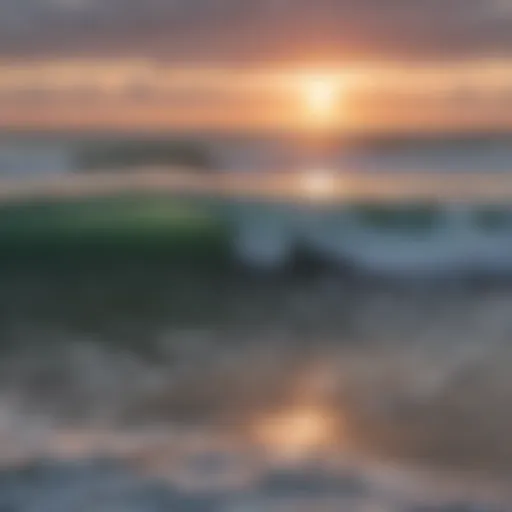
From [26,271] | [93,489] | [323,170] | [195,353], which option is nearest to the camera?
[93,489]

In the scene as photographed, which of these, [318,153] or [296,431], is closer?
[296,431]

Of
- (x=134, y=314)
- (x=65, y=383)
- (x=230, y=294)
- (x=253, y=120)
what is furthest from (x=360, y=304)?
(x=253, y=120)

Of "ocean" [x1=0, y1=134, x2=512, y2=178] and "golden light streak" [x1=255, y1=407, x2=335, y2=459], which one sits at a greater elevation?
"ocean" [x1=0, y1=134, x2=512, y2=178]

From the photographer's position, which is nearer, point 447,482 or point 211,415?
point 447,482

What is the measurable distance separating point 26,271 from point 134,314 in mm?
221

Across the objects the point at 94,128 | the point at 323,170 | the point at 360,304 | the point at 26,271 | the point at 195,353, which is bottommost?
the point at 195,353

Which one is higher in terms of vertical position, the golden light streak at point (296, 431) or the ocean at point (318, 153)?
the ocean at point (318, 153)

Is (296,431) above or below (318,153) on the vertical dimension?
below

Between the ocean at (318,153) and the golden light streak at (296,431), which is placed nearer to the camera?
the golden light streak at (296,431)

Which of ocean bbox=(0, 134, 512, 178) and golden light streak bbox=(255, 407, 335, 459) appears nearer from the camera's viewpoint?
golden light streak bbox=(255, 407, 335, 459)

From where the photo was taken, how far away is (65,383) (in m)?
1.28

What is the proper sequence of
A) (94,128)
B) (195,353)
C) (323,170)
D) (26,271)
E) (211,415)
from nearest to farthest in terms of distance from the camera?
(211,415) < (195,353) < (26,271) < (323,170) < (94,128)

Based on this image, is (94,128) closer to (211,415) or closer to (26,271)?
(26,271)

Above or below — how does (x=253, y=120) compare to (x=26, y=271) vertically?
above
